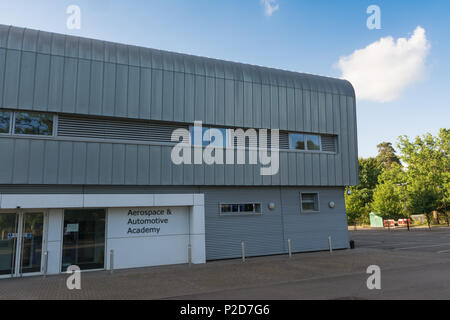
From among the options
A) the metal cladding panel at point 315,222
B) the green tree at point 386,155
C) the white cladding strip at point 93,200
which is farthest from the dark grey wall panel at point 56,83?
the green tree at point 386,155

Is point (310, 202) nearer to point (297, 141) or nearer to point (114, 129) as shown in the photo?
point (297, 141)

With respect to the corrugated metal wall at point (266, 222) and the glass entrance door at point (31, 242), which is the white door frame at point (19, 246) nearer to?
the glass entrance door at point (31, 242)

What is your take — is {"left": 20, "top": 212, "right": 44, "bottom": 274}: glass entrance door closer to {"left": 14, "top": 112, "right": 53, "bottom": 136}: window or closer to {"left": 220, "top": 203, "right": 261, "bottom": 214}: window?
{"left": 14, "top": 112, "right": 53, "bottom": 136}: window

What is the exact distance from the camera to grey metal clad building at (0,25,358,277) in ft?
42.2

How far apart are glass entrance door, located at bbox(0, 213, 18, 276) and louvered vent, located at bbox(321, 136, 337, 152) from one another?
15.2 metres

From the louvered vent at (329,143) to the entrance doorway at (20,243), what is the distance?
Result: 1443 centimetres

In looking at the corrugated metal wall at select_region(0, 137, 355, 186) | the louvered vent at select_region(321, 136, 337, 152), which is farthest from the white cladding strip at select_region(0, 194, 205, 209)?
the louvered vent at select_region(321, 136, 337, 152)

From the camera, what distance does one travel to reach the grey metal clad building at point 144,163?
12.9 meters

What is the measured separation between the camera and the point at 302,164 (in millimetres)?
17969

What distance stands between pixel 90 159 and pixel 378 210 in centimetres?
3823

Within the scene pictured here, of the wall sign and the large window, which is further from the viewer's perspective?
the wall sign

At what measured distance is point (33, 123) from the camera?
43.2ft

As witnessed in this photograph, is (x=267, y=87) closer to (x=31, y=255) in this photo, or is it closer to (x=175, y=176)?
(x=175, y=176)

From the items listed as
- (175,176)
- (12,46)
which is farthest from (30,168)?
(175,176)
